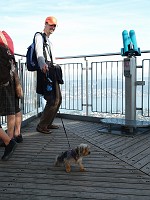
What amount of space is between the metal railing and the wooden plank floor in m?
1.61

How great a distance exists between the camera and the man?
4.76 meters

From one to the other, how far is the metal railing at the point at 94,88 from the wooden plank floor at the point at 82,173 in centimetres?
161

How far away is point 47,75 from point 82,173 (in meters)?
2.15

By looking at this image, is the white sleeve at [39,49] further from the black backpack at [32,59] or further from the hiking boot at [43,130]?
the hiking boot at [43,130]

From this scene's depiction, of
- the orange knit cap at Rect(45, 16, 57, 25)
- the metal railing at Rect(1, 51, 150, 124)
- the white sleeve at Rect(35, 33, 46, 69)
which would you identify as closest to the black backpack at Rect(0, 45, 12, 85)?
the white sleeve at Rect(35, 33, 46, 69)

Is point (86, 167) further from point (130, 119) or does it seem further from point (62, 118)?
point (62, 118)

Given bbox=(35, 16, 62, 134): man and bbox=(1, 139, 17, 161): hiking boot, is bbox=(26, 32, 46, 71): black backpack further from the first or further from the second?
bbox=(1, 139, 17, 161): hiking boot

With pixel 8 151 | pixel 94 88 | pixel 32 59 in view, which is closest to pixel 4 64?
pixel 8 151

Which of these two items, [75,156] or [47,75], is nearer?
[75,156]

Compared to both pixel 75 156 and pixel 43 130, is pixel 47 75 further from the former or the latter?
pixel 75 156

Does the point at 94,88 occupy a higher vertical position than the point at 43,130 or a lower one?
higher

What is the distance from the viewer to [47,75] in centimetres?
490

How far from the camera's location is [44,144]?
4.41 meters

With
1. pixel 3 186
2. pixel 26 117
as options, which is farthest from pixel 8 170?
pixel 26 117
